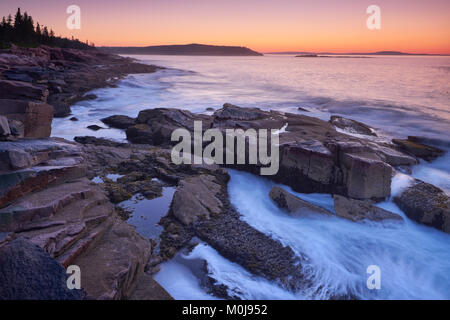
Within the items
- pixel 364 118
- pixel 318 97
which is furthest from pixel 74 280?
pixel 318 97

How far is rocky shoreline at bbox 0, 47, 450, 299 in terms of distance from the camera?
129 inches

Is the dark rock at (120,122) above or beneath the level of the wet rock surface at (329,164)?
above

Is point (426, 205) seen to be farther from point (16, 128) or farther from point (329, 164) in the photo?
point (16, 128)

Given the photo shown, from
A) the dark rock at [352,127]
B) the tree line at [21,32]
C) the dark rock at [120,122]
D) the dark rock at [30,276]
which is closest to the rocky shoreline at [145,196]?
the dark rock at [30,276]

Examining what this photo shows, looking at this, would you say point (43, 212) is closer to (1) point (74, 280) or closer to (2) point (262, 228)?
(1) point (74, 280)

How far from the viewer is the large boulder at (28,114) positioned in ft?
20.9

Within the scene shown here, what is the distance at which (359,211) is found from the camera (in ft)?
18.1

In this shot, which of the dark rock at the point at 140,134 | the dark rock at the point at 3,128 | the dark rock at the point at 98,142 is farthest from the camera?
the dark rock at the point at 140,134

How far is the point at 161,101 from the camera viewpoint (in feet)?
68.4

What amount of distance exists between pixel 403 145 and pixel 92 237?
9991 millimetres

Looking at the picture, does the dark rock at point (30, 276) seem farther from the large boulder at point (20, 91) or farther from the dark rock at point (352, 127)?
the dark rock at point (352, 127)

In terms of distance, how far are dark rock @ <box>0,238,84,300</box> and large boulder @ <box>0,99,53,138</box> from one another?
464 centimetres

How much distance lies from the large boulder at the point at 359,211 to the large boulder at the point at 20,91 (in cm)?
901

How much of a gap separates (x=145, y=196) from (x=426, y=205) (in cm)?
563
